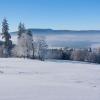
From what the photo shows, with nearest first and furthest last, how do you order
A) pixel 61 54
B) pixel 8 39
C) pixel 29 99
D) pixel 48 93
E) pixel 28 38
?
pixel 29 99
pixel 48 93
pixel 28 38
pixel 8 39
pixel 61 54

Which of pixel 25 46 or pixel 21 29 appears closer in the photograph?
pixel 25 46

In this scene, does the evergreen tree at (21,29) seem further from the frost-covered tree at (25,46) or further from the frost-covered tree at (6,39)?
the frost-covered tree at (25,46)

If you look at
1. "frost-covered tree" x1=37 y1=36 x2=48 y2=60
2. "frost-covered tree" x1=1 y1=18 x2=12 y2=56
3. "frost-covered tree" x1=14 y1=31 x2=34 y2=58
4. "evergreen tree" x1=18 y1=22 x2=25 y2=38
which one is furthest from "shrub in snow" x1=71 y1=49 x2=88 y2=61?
"frost-covered tree" x1=1 y1=18 x2=12 y2=56

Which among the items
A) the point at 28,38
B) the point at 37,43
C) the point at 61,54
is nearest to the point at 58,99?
the point at 28,38

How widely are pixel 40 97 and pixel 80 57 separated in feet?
313

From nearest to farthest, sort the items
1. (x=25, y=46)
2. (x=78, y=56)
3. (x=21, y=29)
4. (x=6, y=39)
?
1. (x=25, y=46)
2. (x=6, y=39)
3. (x=21, y=29)
4. (x=78, y=56)

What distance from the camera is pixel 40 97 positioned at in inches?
664

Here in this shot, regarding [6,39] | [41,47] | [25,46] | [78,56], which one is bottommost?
[78,56]

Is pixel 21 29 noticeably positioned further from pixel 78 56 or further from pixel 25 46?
pixel 78 56

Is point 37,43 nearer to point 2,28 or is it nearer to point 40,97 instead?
point 2,28

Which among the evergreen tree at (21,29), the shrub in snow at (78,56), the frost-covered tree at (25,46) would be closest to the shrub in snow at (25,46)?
the frost-covered tree at (25,46)

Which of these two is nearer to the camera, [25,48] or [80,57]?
[25,48]

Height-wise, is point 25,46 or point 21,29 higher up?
point 21,29

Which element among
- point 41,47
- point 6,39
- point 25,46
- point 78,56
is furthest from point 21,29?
point 78,56
